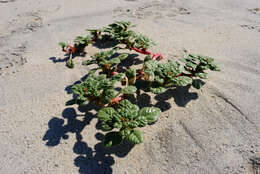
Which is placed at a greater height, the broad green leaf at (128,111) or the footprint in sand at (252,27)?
the footprint in sand at (252,27)

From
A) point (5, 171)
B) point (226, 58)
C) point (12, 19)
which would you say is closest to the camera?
point (5, 171)

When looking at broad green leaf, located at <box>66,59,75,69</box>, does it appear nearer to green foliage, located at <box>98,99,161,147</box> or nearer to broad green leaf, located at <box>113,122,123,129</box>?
green foliage, located at <box>98,99,161,147</box>

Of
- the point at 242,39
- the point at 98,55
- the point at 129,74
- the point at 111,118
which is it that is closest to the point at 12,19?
the point at 98,55

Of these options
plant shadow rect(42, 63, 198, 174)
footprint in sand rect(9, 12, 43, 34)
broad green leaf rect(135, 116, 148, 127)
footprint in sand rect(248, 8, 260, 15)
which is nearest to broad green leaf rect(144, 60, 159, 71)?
plant shadow rect(42, 63, 198, 174)

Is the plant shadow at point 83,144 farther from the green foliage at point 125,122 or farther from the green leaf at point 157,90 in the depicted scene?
the green leaf at point 157,90

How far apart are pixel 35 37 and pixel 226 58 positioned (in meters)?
3.27

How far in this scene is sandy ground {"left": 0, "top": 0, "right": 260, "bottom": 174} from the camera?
1716mm

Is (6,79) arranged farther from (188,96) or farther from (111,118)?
(188,96)

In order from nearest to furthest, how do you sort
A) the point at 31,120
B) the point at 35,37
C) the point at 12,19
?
the point at 31,120 → the point at 35,37 → the point at 12,19

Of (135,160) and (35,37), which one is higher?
(35,37)

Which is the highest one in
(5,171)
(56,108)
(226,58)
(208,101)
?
(226,58)

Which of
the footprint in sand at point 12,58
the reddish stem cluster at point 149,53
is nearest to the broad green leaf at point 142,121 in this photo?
the reddish stem cluster at point 149,53

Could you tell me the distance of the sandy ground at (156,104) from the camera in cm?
172

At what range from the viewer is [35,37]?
3.59 metres
